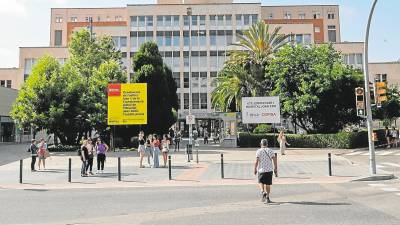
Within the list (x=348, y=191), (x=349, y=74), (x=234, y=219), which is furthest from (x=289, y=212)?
(x=349, y=74)

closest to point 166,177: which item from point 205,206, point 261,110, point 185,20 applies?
point 205,206

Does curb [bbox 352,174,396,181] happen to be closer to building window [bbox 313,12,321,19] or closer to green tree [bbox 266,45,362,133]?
green tree [bbox 266,45,362,133]

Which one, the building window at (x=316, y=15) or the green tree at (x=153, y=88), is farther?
the building window at (x=316, y=15)

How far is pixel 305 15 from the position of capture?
88938mm

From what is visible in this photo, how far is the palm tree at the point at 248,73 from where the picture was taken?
1684 inches

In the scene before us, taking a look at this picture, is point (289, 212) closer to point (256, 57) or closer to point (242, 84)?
point (242, 84)

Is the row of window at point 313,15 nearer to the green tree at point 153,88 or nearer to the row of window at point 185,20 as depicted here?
the row of window at point 185,20

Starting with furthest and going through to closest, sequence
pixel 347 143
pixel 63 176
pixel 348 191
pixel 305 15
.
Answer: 1. pixel 305 15
2. pixel 347 143
3. pixel 63 176
4. pixel 348 191

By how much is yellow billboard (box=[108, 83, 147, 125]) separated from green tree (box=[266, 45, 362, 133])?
44.7 ft

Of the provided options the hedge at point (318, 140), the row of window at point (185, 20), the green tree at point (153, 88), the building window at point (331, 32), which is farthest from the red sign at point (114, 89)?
the building window at point (331, 32)

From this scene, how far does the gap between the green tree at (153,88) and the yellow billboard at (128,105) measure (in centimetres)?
590

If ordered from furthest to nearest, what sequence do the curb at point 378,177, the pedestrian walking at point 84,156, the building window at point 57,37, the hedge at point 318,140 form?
the building window at point 57,37 → the hedge at point 318,140 → the pedestrian walking at point 84,156 → the curb at point 378,177

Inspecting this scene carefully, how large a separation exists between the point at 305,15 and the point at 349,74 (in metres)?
56.3

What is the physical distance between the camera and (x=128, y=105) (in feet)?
100
